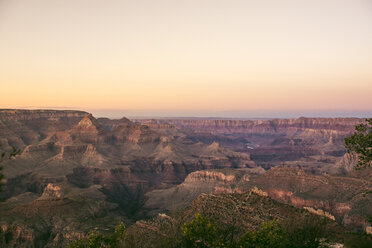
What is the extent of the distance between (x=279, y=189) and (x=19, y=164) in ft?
475

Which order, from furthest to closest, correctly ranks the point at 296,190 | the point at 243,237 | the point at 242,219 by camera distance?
the point at 296,190
the point at 242,219
the point at 243,237

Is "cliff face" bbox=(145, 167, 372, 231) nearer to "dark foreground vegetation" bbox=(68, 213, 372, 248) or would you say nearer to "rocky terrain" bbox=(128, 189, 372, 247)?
"rocky terrain" bbox=(128, 189, 372, 247)

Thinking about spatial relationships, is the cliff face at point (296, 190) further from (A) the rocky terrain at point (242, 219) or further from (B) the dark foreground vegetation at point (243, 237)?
(B) the dark foreground vegetation at point (243, 237)

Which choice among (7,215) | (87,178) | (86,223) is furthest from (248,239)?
(87,178)

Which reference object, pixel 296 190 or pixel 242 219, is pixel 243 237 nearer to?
pixel 242 219

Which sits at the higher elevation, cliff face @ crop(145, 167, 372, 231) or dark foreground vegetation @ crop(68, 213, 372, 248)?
dark foreground vegetation @ crop(68, 213, 372, 248)

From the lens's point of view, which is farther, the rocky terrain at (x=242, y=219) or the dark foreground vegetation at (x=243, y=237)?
the rocky terrain at (x=242, y=219)

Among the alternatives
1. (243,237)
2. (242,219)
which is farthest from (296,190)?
(243,237)

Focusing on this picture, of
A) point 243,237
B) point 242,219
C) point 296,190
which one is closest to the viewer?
point 243,237

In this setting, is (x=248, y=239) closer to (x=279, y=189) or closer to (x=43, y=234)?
(x=43, y=234)

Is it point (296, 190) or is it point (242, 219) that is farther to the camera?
point (296, 190)

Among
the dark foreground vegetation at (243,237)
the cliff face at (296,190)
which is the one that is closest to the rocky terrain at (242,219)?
the dark foreground vegetation at (243,237)

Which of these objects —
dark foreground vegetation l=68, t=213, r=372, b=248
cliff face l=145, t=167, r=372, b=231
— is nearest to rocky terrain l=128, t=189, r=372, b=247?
dark foreground vegetation l=68, t=213, r=372, b=248

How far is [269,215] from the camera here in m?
50.6
